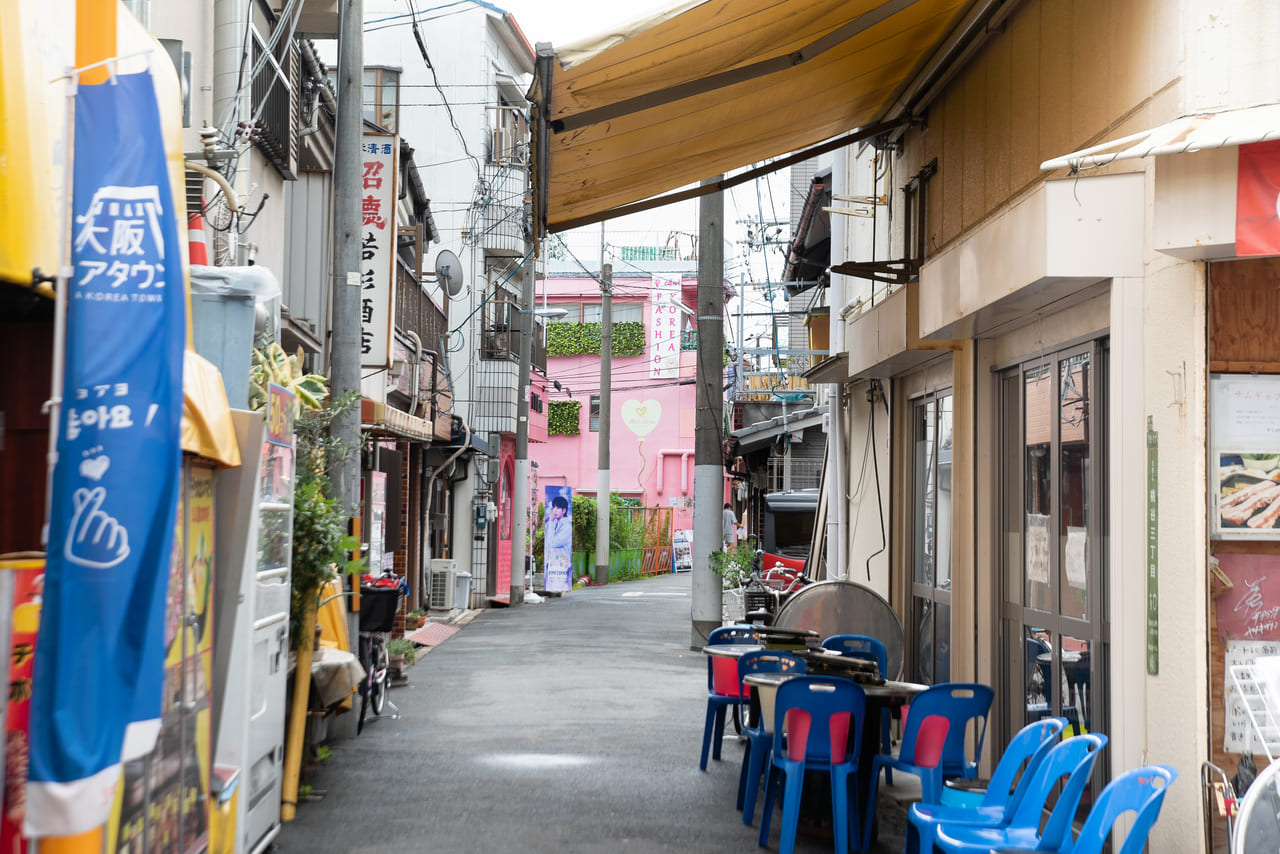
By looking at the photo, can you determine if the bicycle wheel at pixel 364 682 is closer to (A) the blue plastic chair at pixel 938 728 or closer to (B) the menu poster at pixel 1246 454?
(A) the blue plastic chair at pixel 938 728

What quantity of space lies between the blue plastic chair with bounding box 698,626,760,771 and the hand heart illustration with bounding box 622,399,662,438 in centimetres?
3338

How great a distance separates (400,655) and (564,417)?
2986cm

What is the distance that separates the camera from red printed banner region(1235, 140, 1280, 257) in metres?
5.04

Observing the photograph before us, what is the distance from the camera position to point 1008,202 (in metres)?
7.76

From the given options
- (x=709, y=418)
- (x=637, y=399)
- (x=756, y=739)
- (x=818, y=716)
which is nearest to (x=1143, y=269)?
(x=818, y=716)

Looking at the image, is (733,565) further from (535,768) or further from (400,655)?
(535,768)

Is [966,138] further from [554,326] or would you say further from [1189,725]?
[554,326]

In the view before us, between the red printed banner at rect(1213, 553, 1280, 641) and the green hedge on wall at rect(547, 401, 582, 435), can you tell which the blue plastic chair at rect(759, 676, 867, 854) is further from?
the green hedge on wall at rect(547, 401, 582, 435)

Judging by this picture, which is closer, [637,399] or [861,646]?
[861,646]

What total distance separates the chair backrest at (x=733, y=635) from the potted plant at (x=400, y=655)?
4879mm

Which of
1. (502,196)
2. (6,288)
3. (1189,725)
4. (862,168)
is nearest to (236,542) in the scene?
(6,288)

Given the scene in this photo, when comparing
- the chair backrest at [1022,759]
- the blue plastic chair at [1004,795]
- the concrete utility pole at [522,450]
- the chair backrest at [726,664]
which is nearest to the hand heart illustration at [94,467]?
the blue plastic chair at [1004,795]

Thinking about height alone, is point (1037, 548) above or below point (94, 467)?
below

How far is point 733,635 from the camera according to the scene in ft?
32.5
